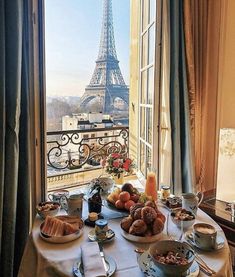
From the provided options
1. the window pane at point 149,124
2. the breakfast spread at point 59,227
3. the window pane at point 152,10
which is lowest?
the breakfast spread at point 59,227

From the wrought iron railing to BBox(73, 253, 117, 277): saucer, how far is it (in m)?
2.53

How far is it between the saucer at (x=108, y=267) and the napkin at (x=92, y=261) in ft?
0.11

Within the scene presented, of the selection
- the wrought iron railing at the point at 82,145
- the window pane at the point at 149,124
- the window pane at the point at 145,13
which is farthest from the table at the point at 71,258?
the wrought iron railing at the point at 82,145

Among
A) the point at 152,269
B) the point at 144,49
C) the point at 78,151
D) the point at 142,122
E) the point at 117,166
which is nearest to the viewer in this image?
the point at 152,269

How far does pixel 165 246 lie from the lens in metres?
1.08

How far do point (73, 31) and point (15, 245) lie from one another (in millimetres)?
2682

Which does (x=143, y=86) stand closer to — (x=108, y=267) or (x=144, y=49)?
(x=144, y=49)

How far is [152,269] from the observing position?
1.02 m

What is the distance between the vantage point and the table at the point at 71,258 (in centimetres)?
105

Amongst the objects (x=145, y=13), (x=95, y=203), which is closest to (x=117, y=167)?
(x=95, y=203)

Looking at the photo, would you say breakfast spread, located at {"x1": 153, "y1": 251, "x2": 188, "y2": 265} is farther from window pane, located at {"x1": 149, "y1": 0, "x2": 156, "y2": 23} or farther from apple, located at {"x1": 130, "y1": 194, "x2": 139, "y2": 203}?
window pane, located at {"x1": 149, "y1": 0, "x2": 156, "y2": 23}

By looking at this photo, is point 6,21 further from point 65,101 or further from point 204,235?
point 65,101

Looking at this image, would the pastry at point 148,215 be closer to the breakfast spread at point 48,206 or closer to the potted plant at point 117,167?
the breakfast spread at point 48,206

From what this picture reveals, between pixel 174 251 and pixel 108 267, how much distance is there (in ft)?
0.87
